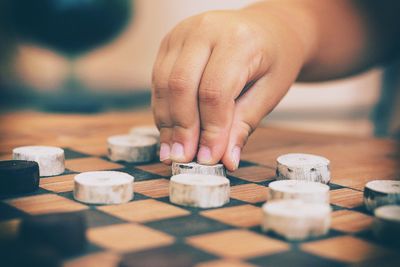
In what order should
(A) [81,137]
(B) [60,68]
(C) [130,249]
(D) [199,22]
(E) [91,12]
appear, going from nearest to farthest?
(C) [130,249], (D) [199,22], (A) [81,137], (E) [91,12], (B) [60,68]

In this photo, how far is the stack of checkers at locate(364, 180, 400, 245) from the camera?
3.08 ft

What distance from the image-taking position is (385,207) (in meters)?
1.02

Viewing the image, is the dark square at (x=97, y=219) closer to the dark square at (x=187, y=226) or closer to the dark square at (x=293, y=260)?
the dark square at (x=187, y=226)

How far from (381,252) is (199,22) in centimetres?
74

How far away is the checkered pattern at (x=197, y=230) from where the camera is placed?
33.5 inches

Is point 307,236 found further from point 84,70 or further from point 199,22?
point 84,70

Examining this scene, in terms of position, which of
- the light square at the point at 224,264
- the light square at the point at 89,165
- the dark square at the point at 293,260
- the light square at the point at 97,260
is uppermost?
the light square at the point at 89,165

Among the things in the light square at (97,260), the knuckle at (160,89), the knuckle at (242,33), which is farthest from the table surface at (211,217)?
the knuckle at (242,33)

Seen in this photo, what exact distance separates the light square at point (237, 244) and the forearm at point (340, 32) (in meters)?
0.90

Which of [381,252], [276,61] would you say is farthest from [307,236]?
[276,61]

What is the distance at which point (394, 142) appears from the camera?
1.89m

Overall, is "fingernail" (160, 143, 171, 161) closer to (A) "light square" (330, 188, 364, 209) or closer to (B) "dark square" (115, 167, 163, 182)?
(B) "dark square" (115, 167, 163, 182)

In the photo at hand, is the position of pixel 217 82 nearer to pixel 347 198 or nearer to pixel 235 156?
pixel 235 156

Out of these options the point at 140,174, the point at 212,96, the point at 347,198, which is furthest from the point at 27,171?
the point at 347,198
